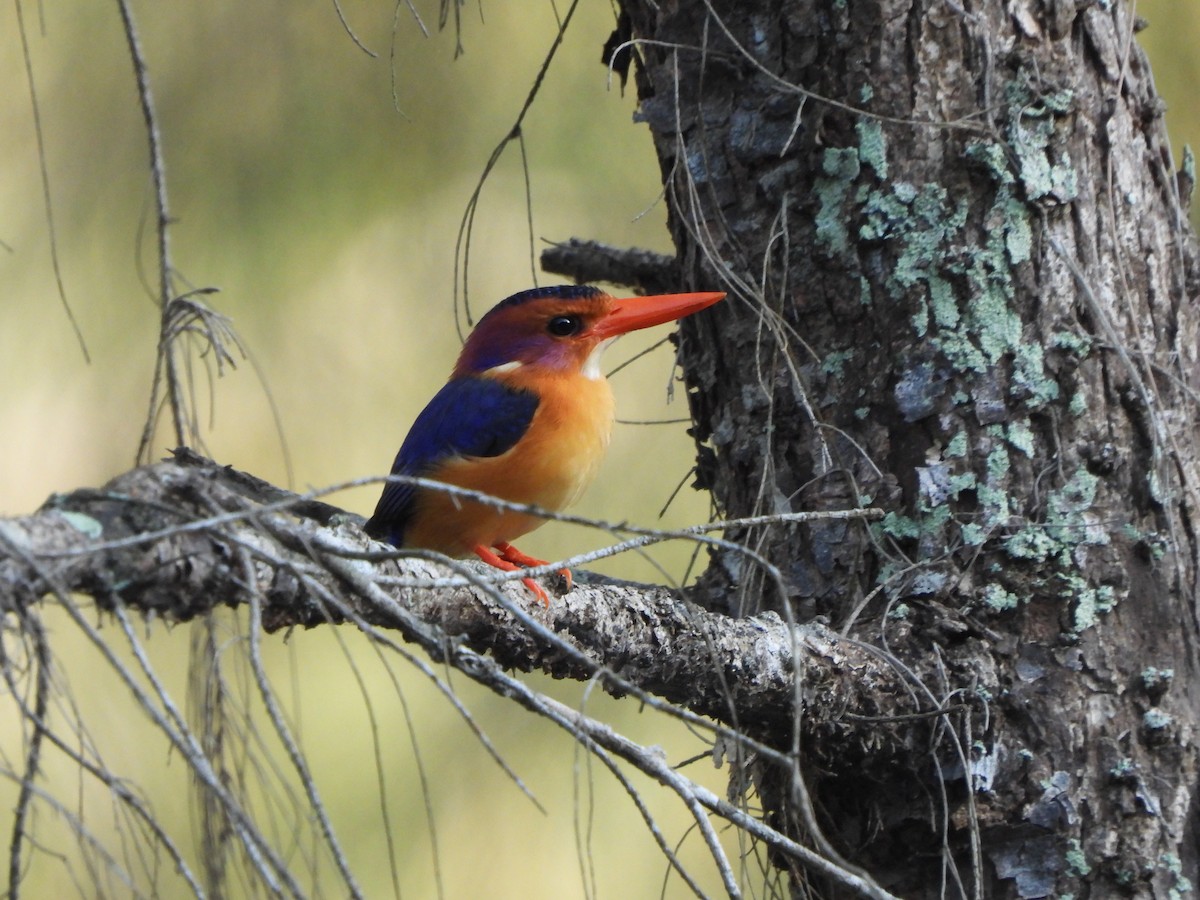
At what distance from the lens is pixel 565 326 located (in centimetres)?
317

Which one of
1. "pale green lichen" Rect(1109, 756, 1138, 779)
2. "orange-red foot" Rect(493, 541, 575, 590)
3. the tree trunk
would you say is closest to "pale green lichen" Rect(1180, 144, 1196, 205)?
the tree trunk

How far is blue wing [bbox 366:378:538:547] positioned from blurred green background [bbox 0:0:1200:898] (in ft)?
2.36

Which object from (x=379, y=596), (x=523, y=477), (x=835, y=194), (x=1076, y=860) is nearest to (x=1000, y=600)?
(x=1076, y=860)

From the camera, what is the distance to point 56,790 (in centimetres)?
305

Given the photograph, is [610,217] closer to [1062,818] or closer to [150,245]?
[150,245]

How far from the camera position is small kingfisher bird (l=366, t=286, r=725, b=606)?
281 cm

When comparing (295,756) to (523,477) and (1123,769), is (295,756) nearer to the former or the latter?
(1123,769)

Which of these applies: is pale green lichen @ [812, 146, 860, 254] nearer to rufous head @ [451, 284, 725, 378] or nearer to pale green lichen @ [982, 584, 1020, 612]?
pale green lichen @ [982, 584, 1020, 612]

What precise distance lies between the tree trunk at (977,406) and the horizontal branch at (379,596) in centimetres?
13

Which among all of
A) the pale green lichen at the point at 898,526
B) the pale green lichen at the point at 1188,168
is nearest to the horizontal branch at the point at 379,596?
the pale green lichen at the point at 898,526

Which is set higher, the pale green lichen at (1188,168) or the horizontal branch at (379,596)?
the pale green lichen at (1188,168)

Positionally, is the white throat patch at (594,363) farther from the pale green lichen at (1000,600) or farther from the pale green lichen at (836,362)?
the pale green lichen at (1000,600)

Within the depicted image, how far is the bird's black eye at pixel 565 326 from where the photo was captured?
10.4 feet

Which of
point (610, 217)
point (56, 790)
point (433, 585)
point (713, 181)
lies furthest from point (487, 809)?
point (433, 585)
